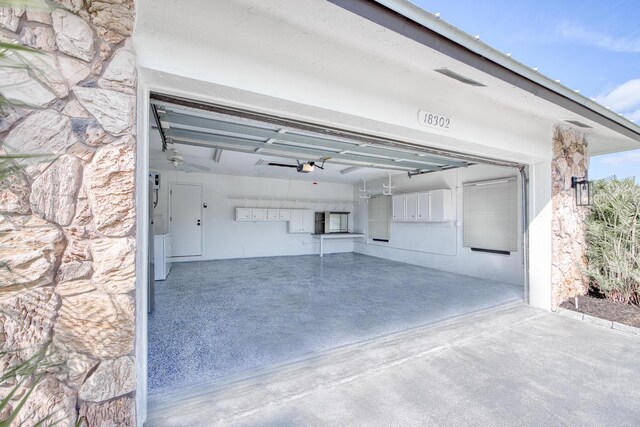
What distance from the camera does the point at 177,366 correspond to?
2.30 metres

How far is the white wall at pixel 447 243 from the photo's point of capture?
5.57m

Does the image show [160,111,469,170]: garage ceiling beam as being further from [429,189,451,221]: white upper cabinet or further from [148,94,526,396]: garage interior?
[429,189,451,221]: white upper cabinet

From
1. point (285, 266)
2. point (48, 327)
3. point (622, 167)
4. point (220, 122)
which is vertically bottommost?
point (285, 266)

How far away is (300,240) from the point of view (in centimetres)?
936

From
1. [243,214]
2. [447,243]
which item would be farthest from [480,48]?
[243,214]

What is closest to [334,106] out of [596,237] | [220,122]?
[220,122]

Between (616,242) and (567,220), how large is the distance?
72 centimetres

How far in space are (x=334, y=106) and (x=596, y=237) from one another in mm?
4608

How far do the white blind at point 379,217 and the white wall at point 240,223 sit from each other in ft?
5.24

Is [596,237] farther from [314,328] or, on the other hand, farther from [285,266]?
[285,266]

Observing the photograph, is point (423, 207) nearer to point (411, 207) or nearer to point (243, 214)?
point (411, 207)

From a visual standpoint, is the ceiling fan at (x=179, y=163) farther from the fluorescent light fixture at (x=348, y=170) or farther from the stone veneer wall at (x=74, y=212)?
the stone veneer wall at (x=74, y=212)

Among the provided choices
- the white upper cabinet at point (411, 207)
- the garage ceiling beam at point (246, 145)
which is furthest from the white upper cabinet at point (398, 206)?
the garage ceiling beam at point (246, 145)

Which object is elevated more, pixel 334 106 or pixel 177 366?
pixel 334 106
